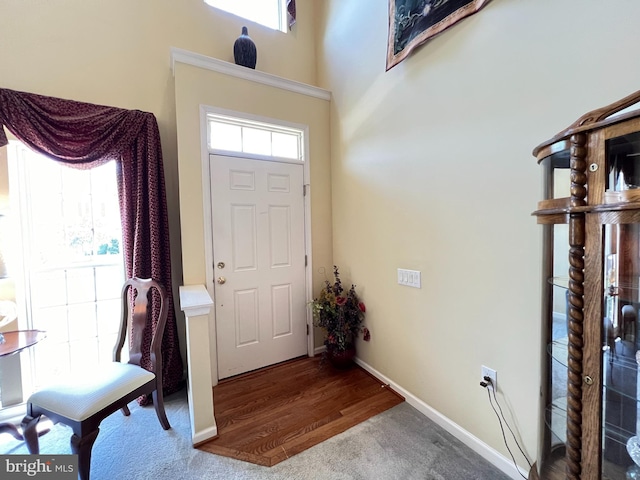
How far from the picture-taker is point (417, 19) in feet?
6.07

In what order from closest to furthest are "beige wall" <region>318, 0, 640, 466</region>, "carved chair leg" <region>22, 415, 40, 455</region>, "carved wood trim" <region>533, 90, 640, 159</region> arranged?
"carved wood trim" <region>533, 90, 640, 159</region> < "beige wall" <region>318, 0, 640, 466</region> < "carved chair leg" <region>22, 415, 40, 455</region>

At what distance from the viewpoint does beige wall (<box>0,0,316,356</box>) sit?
1951 mm

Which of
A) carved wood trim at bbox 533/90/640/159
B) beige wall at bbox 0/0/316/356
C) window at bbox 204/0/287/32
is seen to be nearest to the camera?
carved wood trim at bbox 533/90/640/159

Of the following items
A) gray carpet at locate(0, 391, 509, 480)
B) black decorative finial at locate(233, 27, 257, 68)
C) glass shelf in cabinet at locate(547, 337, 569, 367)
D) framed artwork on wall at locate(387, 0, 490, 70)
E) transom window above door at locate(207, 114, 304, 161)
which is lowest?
gray carpet at locate(0, 391, 509, 480)

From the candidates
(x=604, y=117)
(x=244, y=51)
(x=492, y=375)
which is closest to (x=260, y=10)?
(x=244, y=51)

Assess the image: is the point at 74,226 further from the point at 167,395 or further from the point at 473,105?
the point at 473,105

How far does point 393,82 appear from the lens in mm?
2104

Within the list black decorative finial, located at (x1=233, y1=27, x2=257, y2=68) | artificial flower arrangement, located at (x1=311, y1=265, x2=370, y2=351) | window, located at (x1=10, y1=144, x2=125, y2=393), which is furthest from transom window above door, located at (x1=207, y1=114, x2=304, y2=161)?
artificial flower arrangement, located at (x1=311, y1=265, x2=370, y2=351)

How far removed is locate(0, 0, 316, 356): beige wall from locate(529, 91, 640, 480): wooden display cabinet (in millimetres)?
2669

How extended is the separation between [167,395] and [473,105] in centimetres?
310

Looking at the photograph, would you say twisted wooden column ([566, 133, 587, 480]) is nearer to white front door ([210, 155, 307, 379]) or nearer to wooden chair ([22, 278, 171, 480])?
wooden chair ([22, 278, 171, 480])

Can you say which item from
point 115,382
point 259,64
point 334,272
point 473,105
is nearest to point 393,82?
point 473,105

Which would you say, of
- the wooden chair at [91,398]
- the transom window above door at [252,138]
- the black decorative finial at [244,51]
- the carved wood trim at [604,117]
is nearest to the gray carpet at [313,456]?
the wooden chair at [91,398]

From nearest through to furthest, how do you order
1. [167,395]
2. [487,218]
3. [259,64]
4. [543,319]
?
[543,319] → [487,218] → [167,395] → [259,64]
